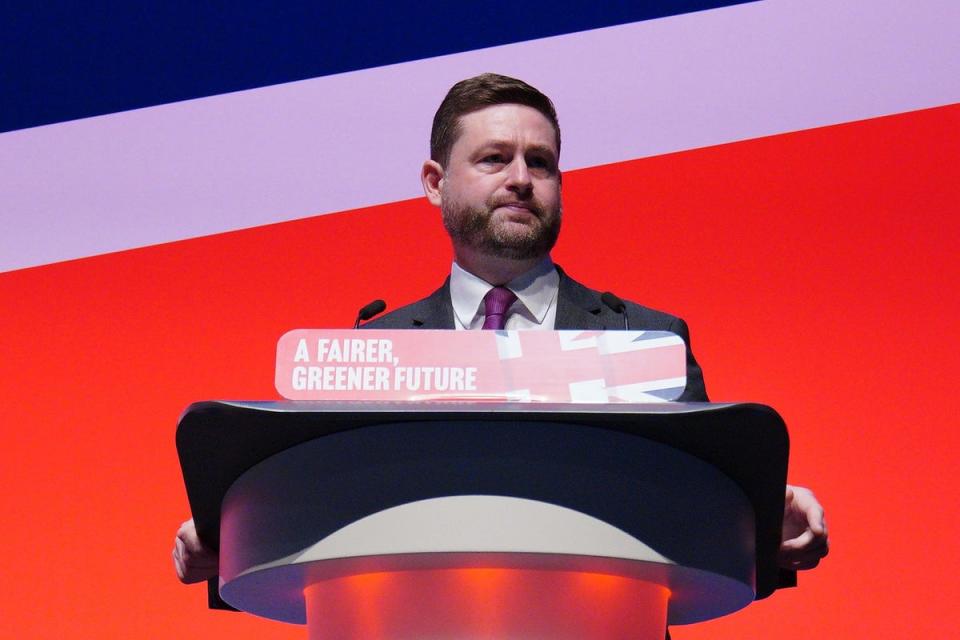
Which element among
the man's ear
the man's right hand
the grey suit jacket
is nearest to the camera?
the man's right hand

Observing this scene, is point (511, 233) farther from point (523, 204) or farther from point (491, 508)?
point (491, 508)

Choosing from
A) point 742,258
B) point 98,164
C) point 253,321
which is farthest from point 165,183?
point 742,258

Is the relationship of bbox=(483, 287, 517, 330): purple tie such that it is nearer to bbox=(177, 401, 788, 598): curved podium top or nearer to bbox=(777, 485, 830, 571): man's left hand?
bbox=(777, 485, 830, 571): man's left hand

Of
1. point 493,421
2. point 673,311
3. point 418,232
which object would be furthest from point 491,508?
point 418,232

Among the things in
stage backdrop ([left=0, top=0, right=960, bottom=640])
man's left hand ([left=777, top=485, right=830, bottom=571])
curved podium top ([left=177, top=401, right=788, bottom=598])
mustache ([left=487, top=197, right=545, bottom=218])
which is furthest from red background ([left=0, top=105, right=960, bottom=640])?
curved podium top ([left=177, top=401, right=788, bottom=598])

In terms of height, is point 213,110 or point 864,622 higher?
point 213,110

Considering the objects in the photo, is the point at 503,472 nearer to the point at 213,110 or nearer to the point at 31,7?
the point at 213,110

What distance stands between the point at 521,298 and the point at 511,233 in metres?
0.12

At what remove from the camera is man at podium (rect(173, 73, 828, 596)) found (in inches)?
81.0

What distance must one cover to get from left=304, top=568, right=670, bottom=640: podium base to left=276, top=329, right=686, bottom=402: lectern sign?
0.16m

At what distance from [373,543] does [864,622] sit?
5.18ft

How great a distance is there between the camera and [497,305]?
80.6 inches

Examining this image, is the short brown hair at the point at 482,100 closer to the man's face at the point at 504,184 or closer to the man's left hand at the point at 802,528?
the man's face at the point at 504,184

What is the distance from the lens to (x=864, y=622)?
2.25 m
